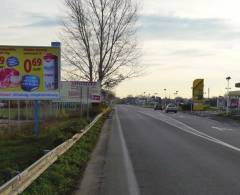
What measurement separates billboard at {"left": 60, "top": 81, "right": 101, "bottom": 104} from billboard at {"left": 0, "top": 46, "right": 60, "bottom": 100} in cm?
1669

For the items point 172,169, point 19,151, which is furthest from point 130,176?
point 19,151

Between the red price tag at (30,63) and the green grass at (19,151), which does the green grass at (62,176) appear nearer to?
the green grass at (19,151)

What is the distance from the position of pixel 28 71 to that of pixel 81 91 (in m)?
17.0

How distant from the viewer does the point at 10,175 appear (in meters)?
9.88

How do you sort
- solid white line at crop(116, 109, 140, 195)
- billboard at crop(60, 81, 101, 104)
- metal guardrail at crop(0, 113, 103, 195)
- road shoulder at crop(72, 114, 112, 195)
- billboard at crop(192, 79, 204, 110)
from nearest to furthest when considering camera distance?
metal guardrail at crop(0, 113, 103, 195) < solid white line at crop(116, 109, 140, 195) < road shoulder at crop(72, 114, 112, 195) < billboard at crop(60, 81, 101, 104) < billboard at crop(192, 79, 204, 110)

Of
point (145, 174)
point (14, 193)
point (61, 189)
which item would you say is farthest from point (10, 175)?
point (145, 174)

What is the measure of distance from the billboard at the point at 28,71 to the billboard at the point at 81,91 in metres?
16.7

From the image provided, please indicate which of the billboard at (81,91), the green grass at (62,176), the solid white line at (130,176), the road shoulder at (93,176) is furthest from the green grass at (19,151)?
the billboard at (81,91)

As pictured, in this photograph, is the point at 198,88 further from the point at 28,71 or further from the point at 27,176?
the point at 27,176

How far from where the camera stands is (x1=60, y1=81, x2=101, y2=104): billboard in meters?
40.9

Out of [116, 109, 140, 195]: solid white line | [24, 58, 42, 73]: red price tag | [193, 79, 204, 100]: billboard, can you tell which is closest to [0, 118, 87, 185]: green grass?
[116, 109, 140, 195]: solid white line

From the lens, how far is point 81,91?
39844 mm

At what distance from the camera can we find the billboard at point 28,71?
22.7m

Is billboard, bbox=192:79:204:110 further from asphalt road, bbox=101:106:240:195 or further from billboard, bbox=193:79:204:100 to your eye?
asphalt road, bbox=101:106:240:195
